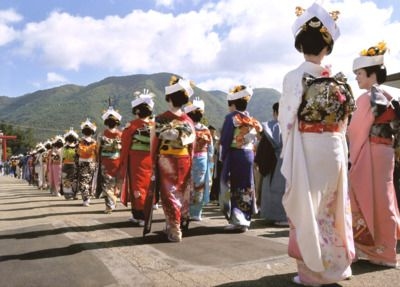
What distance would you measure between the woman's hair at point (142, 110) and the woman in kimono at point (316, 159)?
4368 mm

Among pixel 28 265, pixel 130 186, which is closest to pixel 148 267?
pixel 28 265

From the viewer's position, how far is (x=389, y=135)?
4.71 m

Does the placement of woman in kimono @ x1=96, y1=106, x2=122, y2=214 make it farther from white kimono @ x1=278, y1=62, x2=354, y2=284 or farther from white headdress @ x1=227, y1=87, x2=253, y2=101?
white kimono @ x1=278, y1=62, x2=354, y2=284

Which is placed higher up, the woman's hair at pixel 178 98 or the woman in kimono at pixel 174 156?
the woman's hair at pixel 178 98

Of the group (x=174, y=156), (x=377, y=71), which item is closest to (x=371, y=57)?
(x=377, y=71)

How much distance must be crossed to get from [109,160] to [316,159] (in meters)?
6.91

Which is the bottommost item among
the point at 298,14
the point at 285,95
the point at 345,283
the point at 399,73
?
the point at 345,283

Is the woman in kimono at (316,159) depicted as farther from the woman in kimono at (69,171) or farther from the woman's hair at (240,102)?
the woman in kimono at (69,171)

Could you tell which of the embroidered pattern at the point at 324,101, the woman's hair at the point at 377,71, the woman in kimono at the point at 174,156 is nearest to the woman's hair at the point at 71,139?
the woman in kimono at the point at 174,156

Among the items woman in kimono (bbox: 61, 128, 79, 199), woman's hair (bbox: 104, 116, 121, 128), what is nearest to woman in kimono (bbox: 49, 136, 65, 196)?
woman in kimono (bbox: 61, 128, 79, 199)

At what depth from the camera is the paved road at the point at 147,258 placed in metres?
4.10

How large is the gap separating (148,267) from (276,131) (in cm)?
389

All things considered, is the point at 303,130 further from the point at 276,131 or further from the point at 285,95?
the point at 276,131

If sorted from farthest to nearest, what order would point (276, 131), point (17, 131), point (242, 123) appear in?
1. point (17, 131)
2. point (276, 131)
3. point (242, 123)
